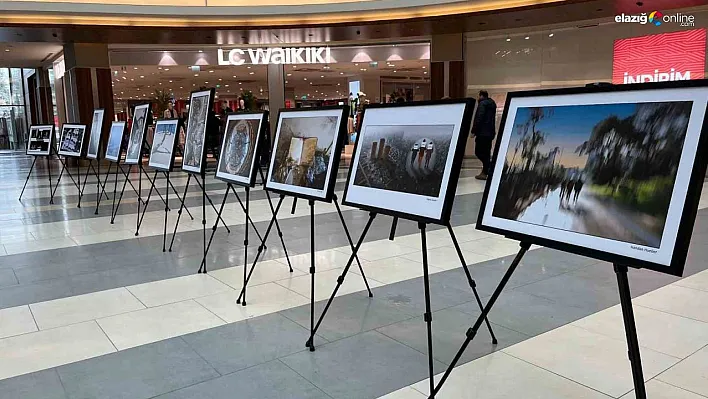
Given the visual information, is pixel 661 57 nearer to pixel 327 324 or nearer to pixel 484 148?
pixel 484 148

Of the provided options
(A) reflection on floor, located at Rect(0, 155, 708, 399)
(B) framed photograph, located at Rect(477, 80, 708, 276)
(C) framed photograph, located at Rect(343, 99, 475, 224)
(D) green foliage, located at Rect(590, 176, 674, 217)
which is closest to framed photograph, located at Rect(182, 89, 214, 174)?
(A) reflection on floor, located at Rect(0, 155, 708, 399)

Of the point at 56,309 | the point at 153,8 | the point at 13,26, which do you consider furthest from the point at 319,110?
the point at 13,26

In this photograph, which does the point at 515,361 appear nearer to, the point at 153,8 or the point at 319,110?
the point at 319,110

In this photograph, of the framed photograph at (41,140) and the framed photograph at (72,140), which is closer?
the framed photograph at (72,140)

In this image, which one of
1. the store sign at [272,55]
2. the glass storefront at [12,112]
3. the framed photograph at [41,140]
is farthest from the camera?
the glass storefront at [12,112]

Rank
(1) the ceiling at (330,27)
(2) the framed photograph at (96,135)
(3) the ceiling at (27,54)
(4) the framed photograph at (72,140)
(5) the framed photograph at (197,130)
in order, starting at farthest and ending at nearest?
(3) the ceiling at (27,54), (1) the ceiling at (330,27), (4) the framed photograph at (72,140), (2) the framed photograph at (96,135), (5) the framed photograph at (197,130)

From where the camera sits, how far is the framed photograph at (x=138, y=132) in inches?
237

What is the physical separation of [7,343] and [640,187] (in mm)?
3295

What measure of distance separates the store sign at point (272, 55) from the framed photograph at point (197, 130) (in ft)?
35.4

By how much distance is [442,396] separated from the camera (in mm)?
2396

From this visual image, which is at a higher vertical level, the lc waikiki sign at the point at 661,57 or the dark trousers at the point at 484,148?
the lc waikiki sign at the point at 661,57

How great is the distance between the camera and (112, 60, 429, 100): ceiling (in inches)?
635

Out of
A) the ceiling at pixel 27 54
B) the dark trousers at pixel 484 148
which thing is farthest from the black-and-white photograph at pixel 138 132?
the ceiling at pixel 27 54

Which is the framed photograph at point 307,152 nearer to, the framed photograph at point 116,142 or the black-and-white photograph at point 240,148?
the black-and-white photograph at point 240,148
